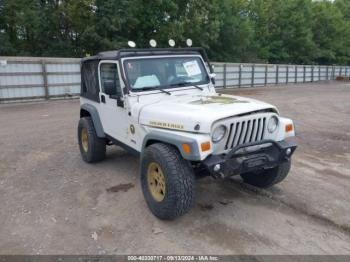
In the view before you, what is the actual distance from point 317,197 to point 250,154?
1.51 metres

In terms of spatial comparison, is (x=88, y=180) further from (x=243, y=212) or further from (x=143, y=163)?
(x=243, y=212)

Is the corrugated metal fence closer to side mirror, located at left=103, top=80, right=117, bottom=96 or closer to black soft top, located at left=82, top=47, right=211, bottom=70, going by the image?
black soft top, located at left=82, top=47, right=211, bottom=70

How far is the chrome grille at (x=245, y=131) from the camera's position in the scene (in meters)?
3.82

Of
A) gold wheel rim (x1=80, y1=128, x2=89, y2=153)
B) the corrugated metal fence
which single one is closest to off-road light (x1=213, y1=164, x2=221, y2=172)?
gold wheel rim (x1=80, y1=128, x2=89, y2=153)

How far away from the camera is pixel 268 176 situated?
15.7ft

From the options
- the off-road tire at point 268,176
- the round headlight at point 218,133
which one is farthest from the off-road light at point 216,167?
the off-road tire at point 268,176

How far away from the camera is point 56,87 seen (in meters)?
16.7

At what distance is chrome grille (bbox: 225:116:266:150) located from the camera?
3822 millimetres

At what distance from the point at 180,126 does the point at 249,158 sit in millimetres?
889

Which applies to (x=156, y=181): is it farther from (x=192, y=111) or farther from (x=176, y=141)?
(x=192, y=111)

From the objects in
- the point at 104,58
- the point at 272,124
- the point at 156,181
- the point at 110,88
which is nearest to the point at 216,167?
the point at 156,181

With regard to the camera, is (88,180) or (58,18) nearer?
(88,180)

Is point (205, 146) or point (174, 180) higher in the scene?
point (205, 146)

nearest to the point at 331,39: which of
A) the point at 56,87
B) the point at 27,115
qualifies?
the point at 56,87
